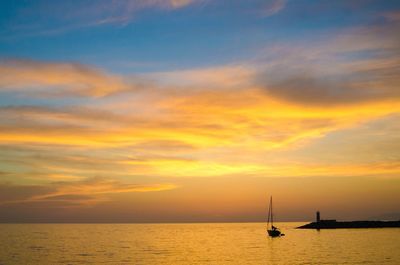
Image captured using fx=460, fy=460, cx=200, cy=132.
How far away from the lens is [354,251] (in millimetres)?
96438

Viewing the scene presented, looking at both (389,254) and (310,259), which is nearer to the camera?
(310,259)

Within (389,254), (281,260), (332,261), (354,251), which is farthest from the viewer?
(354,251)

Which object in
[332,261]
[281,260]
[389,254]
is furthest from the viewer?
[389,254]

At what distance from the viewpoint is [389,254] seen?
295 feet

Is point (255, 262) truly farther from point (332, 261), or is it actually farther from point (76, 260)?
point (76, 260)

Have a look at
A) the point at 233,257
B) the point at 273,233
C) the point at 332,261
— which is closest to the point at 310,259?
the point at 332,261

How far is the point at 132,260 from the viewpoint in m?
84.6

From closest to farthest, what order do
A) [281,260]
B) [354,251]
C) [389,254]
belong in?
[281,260] < [389,254] < [354,251]

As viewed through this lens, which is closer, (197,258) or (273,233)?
(197,258)

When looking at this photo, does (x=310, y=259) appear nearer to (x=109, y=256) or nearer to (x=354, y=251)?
(x=354, y=251)

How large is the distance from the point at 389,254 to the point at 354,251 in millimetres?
8073

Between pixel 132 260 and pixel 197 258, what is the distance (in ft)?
41.0

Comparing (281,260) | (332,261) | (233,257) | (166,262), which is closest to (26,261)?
(166,262)

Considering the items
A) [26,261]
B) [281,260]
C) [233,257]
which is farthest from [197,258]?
[26,261]
